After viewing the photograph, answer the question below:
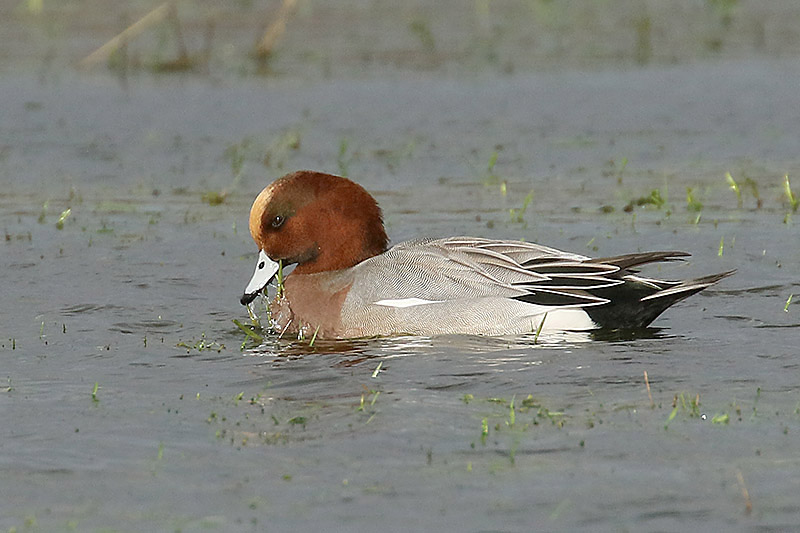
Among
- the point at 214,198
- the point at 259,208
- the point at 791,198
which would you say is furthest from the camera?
the point at 214,198

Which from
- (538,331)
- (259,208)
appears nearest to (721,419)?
(538,331)

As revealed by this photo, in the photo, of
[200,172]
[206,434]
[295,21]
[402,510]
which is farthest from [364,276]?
[295,21]

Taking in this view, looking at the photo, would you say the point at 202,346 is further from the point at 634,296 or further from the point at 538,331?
the point at 634,296

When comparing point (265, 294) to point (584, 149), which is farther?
point (584, 149)

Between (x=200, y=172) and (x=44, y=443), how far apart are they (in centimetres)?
711

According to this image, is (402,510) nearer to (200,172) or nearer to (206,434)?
(206,434)

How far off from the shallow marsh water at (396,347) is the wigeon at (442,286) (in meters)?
0.16

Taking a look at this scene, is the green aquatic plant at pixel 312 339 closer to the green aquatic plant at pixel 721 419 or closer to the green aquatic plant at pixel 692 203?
the green aquatic plant at pixel 721 419

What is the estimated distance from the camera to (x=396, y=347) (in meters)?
7.11

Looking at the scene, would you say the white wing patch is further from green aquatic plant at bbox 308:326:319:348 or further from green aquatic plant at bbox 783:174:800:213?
green aquatic plant at bbox 783:174:800:213

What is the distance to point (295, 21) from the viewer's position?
19078mm

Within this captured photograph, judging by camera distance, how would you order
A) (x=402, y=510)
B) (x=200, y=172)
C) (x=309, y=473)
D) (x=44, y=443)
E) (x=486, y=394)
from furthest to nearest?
1. (x=200, y=172)
2. (x=486, y=394)
3. (x=44, y=443)
4. (x=309, y=473)
5. (x=402, y=510)

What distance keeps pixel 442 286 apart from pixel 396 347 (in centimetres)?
45

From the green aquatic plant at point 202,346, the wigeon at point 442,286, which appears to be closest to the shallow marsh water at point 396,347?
the green aquatic plant at point 202,346
